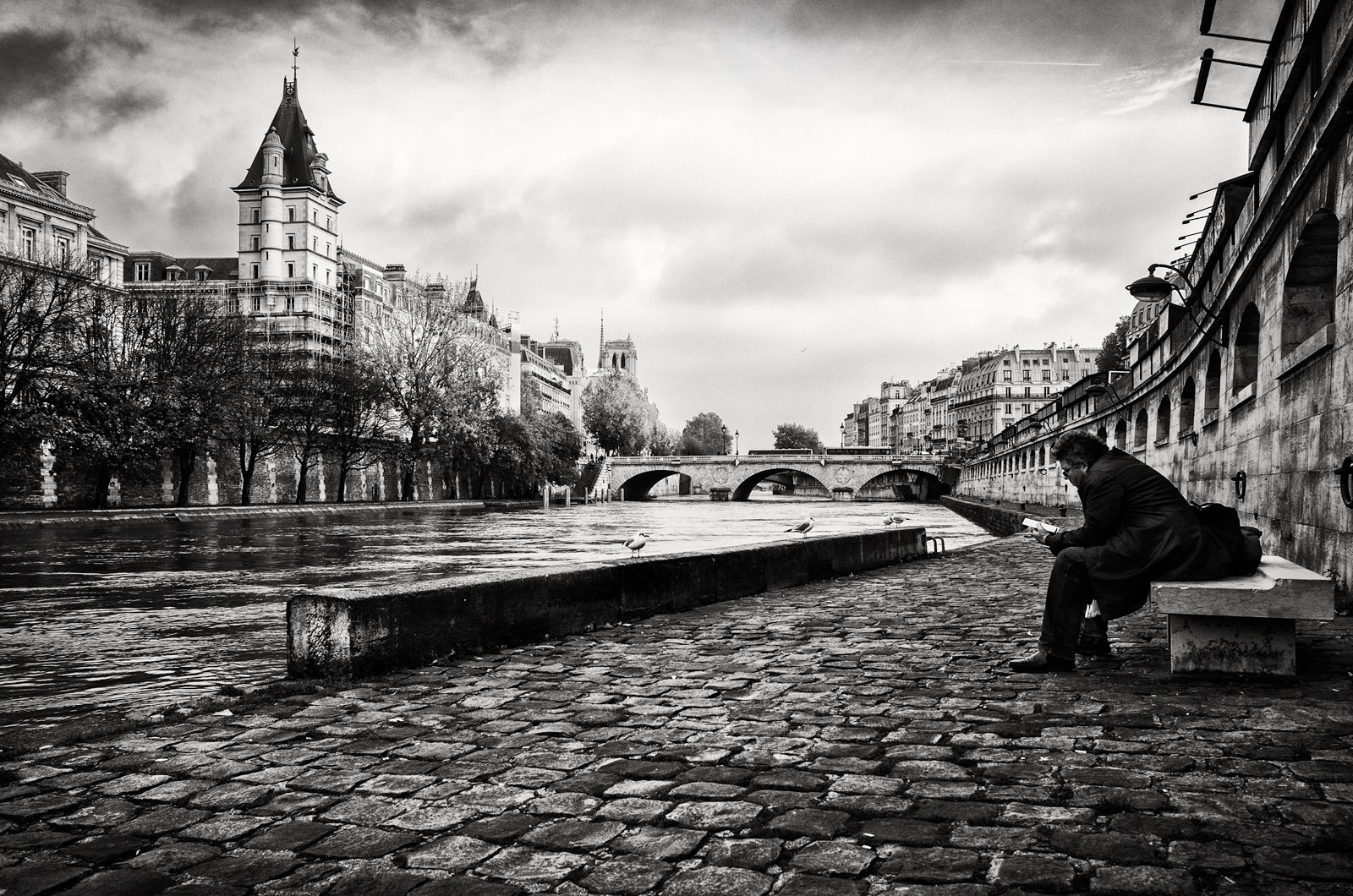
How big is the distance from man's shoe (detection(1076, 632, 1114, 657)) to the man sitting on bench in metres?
0.38

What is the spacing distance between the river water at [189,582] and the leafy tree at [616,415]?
5934 cm

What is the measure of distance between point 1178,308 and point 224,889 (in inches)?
777

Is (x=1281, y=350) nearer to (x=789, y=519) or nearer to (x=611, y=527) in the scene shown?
(x=611, y=527)

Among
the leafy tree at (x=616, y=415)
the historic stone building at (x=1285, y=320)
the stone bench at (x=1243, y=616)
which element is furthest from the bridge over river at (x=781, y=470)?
the stone bench at (x=1243, y=616)

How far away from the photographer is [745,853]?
2979mm

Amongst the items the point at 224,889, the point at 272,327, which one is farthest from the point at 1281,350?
the point at 272,327

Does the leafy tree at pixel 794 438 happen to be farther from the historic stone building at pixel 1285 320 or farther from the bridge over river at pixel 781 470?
the historic stone building at pixel 1285 320

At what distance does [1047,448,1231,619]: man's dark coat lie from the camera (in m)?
5.30

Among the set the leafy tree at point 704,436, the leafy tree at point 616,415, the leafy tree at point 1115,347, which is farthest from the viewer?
the leafy tree at point 704,436

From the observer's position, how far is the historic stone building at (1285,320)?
7617 millimetres

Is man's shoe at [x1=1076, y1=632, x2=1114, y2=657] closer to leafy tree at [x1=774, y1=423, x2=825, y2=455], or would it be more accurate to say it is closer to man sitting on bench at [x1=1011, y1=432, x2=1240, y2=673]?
man sitting on bench at [x1=1011, y1=432, x2=1240, y2=673]

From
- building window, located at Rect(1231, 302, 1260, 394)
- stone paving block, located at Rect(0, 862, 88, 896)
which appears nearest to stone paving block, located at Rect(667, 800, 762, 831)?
stone paving block, located at Rect(0, 862, 88, 896)

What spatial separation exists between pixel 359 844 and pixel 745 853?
47.5 inches

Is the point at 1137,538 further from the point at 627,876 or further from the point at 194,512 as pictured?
the point at 194,512
